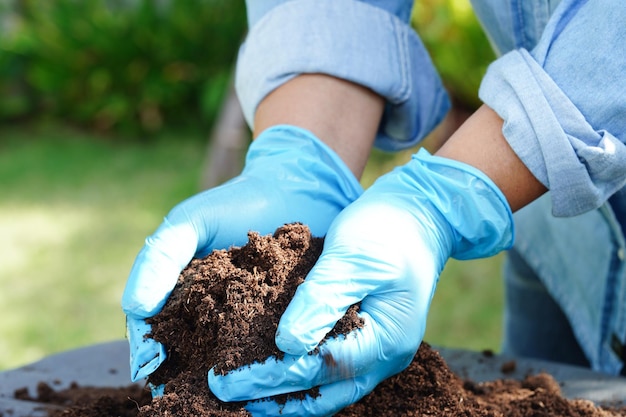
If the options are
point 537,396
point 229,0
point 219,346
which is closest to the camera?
point 219,346

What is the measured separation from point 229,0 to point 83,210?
2.04 meters

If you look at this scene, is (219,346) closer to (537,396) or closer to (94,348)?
(537,396)

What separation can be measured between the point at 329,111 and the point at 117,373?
74cm

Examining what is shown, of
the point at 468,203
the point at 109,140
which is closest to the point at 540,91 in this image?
the point at 468,203

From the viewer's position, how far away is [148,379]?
3.74 feet

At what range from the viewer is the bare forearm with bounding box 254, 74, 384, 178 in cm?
148

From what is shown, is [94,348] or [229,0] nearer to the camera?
[94,348]

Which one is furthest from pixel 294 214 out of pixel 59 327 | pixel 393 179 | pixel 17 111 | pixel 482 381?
pixel 17 111

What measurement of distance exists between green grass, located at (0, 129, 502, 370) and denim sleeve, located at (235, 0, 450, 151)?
1949 millimetres

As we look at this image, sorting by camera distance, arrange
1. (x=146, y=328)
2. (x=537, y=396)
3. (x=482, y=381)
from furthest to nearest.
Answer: (x=482, y=381) < (x=537, y=396) < (x=146, y=328)

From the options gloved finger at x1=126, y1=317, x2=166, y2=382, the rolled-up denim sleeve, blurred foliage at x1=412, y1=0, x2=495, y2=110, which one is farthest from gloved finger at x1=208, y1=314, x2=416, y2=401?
blurred foliage at x1=412, y1=0, x2=495, y2=110

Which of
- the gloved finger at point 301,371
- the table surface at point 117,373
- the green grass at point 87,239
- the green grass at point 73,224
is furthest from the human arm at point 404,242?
the green grass at point 73,224

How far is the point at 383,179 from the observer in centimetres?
126

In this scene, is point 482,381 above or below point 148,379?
below
